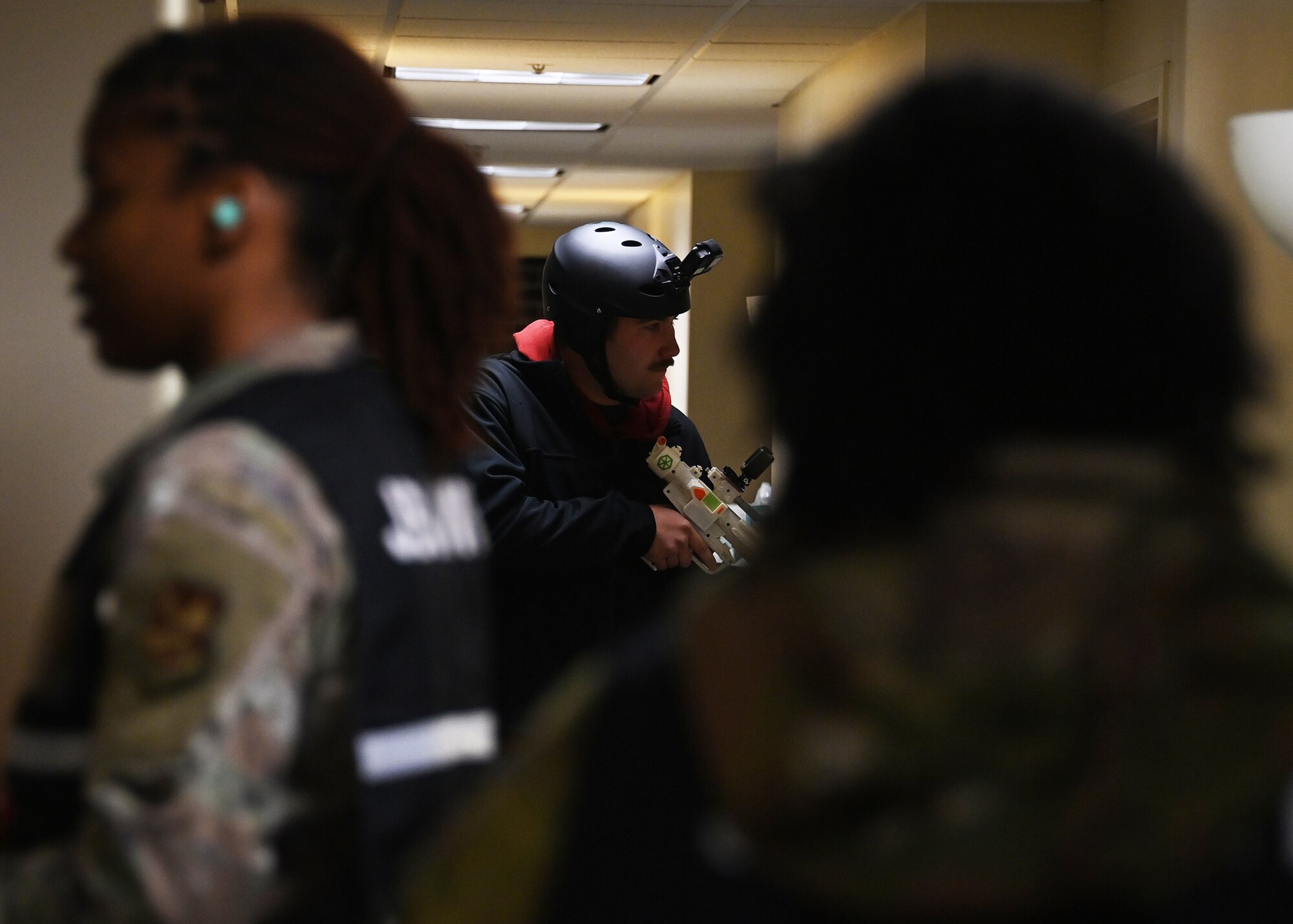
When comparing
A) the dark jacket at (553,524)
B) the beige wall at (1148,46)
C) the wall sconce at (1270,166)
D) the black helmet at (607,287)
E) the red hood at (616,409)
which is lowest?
the dark jacket at (553,524)

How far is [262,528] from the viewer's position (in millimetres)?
831

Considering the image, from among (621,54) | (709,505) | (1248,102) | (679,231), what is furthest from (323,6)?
(679,231)

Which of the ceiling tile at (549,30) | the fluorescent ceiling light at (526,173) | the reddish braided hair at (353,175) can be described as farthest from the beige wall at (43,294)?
the fluorescent ceiling light at (526,173)

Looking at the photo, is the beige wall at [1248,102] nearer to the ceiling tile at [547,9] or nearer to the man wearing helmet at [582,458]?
the man wearing helmet at [582,458]

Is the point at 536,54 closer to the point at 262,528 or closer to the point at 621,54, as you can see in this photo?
the point at 621,54

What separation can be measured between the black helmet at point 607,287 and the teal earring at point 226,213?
179 cm

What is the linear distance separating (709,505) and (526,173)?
21.0ft

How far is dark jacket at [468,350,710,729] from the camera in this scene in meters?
2.50

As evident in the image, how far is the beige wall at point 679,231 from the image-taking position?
27.9 feet

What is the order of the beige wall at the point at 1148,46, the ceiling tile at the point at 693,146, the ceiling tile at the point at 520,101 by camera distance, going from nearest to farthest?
the beige wall at the point at 1148,46
the ceiling tile at the point at 520,101
the ceiling tile at the point at 693,146

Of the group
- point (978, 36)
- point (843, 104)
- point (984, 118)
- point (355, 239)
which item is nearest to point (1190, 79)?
point (978, 36)

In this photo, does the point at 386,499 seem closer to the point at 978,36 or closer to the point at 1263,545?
the point at 1263,545

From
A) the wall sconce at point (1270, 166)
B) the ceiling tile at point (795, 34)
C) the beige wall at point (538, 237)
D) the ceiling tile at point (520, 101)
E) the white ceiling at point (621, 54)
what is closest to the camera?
the wall sconce at point (1270, 166)

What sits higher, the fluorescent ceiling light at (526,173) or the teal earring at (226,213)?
the fluorescent ceiling light at (526,173)
